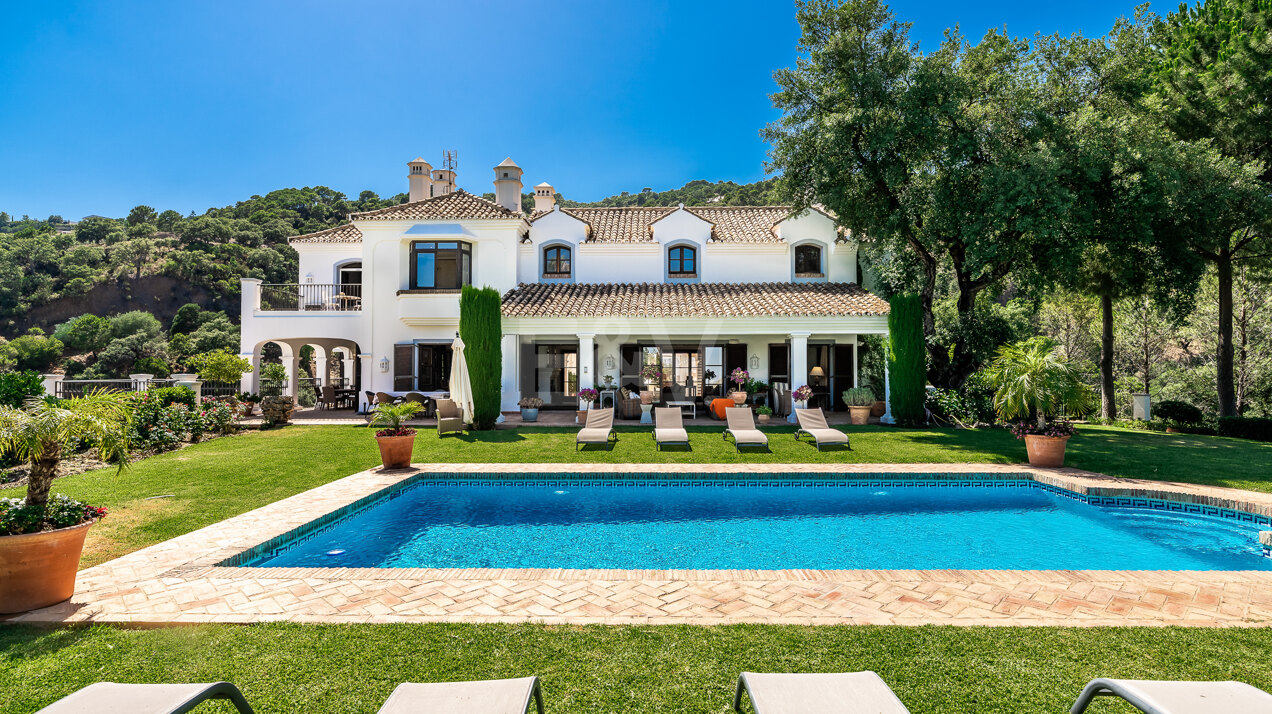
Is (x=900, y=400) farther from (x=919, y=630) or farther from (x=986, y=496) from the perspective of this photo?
(x=919, y=630)

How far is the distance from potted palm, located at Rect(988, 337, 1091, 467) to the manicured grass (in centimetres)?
735

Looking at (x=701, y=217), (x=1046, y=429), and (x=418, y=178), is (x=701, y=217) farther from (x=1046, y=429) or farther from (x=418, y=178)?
(x=1046, y=429)

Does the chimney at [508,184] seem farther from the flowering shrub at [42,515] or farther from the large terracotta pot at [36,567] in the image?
the large terracotta pot at [36,567]

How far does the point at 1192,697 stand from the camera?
7.50 feet

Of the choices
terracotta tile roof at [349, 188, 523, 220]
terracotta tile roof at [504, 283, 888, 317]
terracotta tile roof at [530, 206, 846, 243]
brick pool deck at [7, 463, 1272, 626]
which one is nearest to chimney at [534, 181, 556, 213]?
terracotta tile roof at [530, 206, 846, 243]

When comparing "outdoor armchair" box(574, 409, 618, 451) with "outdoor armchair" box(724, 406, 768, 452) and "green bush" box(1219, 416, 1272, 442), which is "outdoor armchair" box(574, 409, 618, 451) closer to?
"outdoor armchair" box(724, 406, 768, 452)

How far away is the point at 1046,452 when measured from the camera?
35.1 ft

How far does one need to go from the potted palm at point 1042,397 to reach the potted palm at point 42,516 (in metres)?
13.3

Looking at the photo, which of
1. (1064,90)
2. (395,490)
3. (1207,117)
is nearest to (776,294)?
(1064,90)

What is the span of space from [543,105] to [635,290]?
7.98 m

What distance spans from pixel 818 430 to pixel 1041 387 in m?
4.42

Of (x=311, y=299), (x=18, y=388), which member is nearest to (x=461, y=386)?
(x=18, y=388)

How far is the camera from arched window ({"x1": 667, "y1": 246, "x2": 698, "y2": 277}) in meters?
22.0

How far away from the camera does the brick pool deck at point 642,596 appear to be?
432 cm
